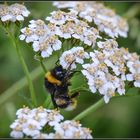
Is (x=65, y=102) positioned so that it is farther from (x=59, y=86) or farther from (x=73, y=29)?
(x=73, y=29)

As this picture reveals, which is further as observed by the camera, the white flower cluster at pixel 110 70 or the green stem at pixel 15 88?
the green stem at pixel 15 88

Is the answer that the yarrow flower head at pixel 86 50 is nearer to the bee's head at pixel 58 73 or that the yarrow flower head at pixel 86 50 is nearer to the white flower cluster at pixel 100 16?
the white flower cluster at pixel 100 16

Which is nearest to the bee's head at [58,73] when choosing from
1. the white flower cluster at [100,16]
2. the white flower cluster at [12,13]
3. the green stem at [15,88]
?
the white flower cluster at [12,13]

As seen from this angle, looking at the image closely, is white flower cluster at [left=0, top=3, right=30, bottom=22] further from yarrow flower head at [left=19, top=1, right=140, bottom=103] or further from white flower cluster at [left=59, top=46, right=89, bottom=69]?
white flower cluster at [left=59, top=46, right=89, bottom=69]

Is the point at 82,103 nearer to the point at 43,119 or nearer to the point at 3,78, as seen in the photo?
the point at 3,78

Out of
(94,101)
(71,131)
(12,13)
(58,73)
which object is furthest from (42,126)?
(94,101)

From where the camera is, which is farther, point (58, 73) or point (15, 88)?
point (15, 88)

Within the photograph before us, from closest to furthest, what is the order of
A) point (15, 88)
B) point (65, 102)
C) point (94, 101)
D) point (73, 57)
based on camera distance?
point (65, 102) → point (73, 57) → point (15, 88) → point (94, 101)
